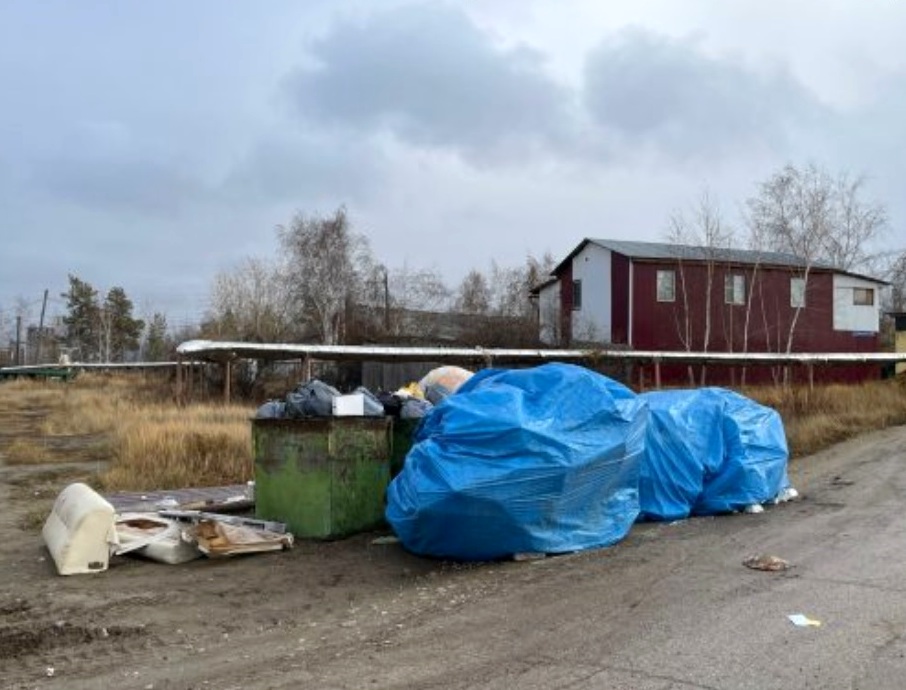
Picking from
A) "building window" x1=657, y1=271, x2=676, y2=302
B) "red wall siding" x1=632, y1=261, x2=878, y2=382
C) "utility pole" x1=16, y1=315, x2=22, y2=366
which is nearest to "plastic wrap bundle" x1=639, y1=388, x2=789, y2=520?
"red wall siding" x1=632, y1=261, x2=878, y2=382

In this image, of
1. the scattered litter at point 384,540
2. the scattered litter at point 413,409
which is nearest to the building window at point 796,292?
the scattered litter at point 413,409

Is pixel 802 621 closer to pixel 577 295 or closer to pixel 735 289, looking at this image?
pixel 735 289

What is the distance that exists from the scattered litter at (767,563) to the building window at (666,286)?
3178 centimetres

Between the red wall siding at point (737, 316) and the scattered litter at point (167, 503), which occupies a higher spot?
the red wall siding at point (737, 316)

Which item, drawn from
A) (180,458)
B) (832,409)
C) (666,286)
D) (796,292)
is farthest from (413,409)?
(796,292)

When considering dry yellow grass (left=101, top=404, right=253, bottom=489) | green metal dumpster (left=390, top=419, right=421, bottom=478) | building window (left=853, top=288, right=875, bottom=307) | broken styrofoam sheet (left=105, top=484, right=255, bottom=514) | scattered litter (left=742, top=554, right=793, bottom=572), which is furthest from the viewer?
building window (left=853, top=288, right=875, bottom=307)

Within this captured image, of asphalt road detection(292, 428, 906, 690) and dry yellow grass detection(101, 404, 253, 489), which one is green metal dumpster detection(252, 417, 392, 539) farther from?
dry yellow grass detection(101, 404, 253, 489)

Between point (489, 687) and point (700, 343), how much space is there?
35.9 metres

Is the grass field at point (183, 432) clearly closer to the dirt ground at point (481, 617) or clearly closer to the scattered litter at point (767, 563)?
the dirt ground at point (481, 617)

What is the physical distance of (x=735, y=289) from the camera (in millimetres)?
39844

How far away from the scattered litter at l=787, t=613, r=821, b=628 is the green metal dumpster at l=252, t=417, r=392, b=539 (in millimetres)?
4089

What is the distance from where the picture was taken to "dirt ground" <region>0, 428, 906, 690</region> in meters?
4.82

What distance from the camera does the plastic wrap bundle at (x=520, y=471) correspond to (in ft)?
23.5

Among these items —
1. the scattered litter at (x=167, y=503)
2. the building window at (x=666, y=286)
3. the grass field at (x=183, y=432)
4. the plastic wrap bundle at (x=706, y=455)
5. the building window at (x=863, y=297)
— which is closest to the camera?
the plastic wrap bundle at (x=706, y=455)
